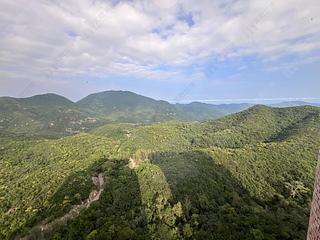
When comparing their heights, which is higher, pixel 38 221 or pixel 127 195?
pixel 127 195

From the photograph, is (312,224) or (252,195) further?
(252,195)

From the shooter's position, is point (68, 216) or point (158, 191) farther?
point (158, 191)

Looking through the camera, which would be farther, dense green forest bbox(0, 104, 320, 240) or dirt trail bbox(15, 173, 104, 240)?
dirt trail bbox(15, 173, 104, 240)

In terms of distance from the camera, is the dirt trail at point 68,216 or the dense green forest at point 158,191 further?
the dirt trail at point 68,216

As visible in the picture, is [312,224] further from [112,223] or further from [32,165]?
[32,165]

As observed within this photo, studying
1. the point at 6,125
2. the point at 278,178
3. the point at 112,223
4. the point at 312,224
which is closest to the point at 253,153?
the point at 278,178

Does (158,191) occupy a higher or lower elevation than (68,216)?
higher

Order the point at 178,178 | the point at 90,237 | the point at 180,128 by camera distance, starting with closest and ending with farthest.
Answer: the point at 90,237
the point at 178,178
the point at 180,128

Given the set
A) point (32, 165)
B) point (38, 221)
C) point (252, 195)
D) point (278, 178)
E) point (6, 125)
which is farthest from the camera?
point (6, 125)
